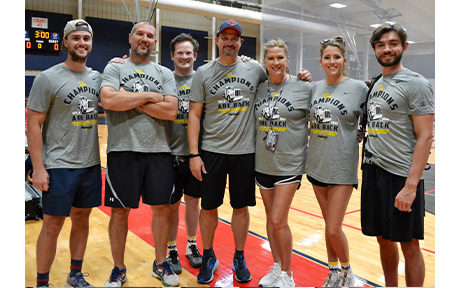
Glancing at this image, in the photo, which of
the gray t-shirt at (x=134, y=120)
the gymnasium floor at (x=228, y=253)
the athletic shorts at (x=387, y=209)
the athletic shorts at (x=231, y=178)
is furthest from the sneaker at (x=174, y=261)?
the athletic shorts at (x=387, y=209)

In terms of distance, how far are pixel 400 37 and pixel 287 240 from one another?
5.38 ft

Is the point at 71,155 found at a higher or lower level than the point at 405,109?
lower

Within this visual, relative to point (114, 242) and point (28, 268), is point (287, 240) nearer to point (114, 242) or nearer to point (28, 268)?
point (114, 242)

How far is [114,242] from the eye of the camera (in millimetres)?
2885

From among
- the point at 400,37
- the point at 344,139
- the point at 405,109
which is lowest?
the point at 344,139

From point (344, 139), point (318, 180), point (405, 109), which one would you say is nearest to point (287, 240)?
point (318, 180)

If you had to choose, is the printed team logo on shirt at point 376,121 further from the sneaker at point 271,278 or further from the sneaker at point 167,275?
the sneaker at point 167,275

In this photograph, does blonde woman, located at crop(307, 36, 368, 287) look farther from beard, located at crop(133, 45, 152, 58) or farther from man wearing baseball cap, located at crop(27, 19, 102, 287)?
man wearing baseball cap, located at crop(27, 19, 102, 287)

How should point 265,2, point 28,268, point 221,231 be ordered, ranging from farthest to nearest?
point 265,2 → point 221,231 → point 28,268

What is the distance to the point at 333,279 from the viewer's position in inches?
116

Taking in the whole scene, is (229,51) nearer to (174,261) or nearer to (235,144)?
(235,144)

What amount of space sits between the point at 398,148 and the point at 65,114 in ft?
7.58

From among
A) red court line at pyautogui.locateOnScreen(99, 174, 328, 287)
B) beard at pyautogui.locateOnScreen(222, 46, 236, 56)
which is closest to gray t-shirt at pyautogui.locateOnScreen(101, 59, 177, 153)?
beard at pyautogui.locateOnScreen(222, 46, 236, 56)

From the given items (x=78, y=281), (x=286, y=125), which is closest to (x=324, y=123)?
(x=286, y=125)
